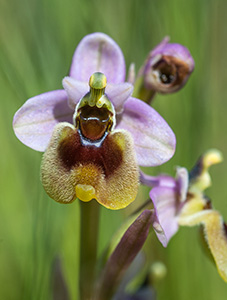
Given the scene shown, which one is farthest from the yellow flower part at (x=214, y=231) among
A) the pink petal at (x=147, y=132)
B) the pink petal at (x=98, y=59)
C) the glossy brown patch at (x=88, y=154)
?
the pink petal at (x=98, y=59)

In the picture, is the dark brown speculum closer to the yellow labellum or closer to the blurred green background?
the yellow labellum

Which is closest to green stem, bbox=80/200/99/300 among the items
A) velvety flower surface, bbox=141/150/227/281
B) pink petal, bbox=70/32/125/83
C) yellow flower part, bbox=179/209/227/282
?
velvety flower surface, bbox=141/150/227/281

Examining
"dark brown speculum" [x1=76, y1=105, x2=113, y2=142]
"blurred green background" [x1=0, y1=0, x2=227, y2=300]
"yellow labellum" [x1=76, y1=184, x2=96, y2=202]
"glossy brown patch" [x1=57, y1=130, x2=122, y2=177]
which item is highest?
"dark brown speculum" [x1=76, y1=105, x2=113, y2=142]

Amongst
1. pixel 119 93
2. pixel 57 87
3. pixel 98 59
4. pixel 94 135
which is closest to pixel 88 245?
pixel 94 135

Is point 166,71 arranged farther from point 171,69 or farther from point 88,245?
point 88,245

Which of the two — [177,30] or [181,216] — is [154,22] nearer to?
[177,30]

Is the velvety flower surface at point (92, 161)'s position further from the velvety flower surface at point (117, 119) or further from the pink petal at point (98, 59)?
the pink petal at point (98, 59)
